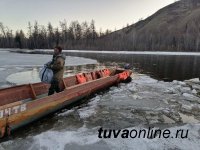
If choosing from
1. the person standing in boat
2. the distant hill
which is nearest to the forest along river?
the person standing in boat

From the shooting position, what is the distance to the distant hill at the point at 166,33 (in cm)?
7712

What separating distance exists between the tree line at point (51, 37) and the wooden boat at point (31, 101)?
76.8 metres

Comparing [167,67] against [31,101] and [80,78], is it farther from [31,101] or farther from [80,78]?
[31,101]

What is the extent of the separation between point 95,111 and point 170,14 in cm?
17580

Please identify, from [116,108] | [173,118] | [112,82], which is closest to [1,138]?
Result: [116,108]

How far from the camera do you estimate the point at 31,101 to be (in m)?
6.66

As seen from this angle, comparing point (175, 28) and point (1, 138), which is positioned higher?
point (175, 28)

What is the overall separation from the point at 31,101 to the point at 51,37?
292 feet

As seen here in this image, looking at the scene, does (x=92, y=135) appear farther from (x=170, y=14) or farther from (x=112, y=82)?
(x=170, y=14)

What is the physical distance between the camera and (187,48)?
72.1 metres

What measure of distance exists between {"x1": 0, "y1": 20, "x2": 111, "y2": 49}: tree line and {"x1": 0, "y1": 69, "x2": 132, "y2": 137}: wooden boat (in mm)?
76803

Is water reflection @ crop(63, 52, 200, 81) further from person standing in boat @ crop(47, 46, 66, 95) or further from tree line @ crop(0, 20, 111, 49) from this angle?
tree line @ crop(0, 20, 111, 49)

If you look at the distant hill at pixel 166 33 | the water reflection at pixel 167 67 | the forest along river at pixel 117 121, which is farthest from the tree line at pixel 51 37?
the forest along river at pixel 117 121

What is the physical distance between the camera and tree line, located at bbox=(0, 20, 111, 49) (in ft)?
296
